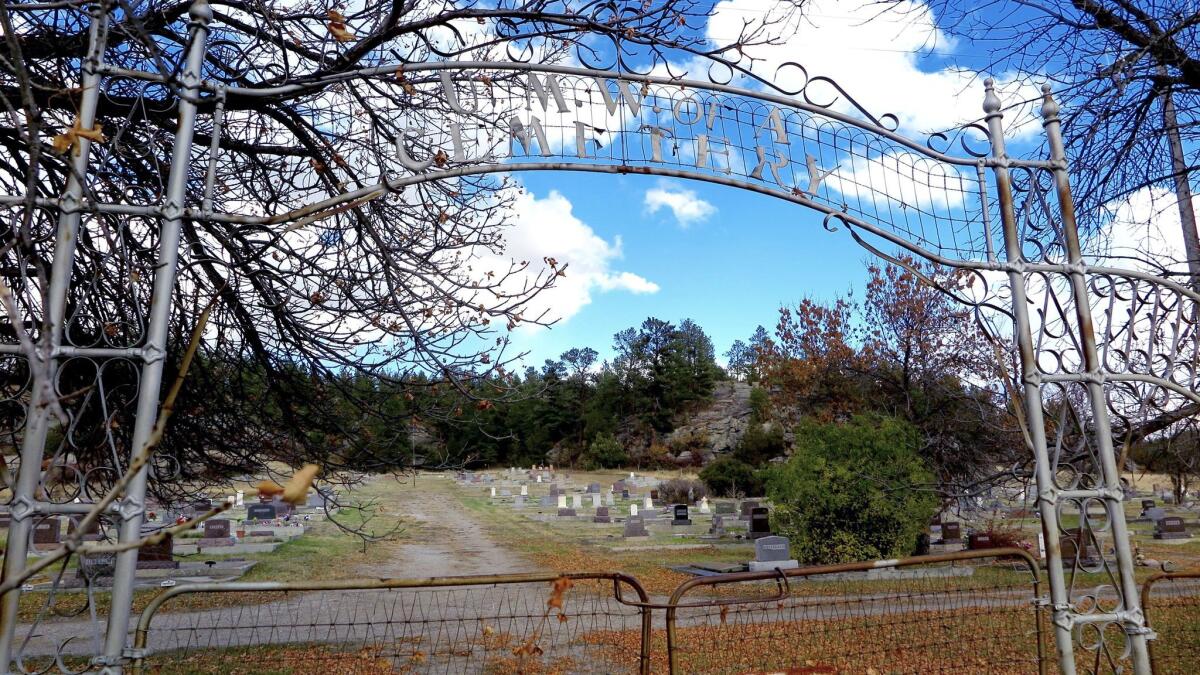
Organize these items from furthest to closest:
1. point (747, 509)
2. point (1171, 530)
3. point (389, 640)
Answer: point (747, 509) < point (1171, 530) < point (389, 640)

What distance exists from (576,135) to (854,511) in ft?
40.3

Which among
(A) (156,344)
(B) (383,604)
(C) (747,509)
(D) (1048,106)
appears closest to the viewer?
Answer: (A) (156,344)

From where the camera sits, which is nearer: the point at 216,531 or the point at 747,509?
the point at 216,531

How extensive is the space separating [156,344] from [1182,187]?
6734 millimetres

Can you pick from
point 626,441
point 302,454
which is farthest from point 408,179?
point 626,441

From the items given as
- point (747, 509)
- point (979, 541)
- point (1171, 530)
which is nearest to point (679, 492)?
point (747, 509)

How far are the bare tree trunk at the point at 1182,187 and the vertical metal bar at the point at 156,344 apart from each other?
20.0ft

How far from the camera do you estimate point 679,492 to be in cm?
3312

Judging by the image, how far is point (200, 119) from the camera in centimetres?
638

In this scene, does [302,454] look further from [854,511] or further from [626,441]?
[626,441]

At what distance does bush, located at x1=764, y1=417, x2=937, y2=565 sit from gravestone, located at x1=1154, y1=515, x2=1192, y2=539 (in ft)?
30.2

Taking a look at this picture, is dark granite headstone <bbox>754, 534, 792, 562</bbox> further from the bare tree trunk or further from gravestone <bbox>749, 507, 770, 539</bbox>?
the bare tree trunk

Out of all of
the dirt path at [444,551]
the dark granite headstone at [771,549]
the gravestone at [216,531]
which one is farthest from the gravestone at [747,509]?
the gravestone at [216,531]

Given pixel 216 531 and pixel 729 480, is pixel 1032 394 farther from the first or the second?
pixel 729 480
